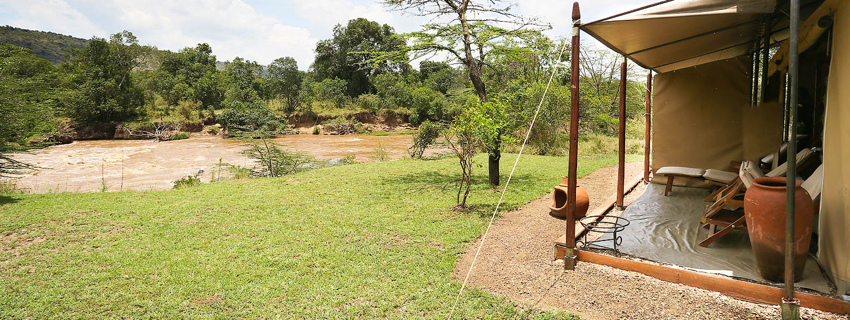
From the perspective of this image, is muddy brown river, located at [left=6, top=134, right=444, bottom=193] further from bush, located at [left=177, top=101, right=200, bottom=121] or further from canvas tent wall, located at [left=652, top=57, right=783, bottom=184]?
canvas tent wall, located at [left=652, top=57, right=783, bottom=184]

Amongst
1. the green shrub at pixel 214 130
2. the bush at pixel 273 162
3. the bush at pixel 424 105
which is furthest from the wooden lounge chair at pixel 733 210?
the green shrub at pixel 214 130

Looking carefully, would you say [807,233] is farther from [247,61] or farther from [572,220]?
[247,61]

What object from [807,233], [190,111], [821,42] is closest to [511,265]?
[807,233]

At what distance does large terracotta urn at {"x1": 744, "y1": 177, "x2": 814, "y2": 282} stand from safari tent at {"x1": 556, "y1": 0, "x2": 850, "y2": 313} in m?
0.15

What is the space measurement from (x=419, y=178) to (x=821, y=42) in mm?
7096

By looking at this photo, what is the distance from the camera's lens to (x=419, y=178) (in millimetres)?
9727

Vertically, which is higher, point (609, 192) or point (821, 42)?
point (821, 42)

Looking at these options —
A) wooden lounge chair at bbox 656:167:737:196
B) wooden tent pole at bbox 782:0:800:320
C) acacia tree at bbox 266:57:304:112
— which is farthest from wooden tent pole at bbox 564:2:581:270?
acacia tree at bbox 266:57:304:112

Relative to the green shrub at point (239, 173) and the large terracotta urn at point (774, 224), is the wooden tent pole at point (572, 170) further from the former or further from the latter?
the green shrub at point (239, 173)

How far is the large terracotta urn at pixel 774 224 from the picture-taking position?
2631mm

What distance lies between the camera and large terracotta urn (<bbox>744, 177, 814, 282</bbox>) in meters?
2.63

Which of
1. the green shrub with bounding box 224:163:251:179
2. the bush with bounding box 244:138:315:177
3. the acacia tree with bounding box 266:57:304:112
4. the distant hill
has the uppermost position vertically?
the distant hill

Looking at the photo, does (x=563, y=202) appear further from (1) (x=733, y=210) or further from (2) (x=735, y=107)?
(2) (x=735, y=107)

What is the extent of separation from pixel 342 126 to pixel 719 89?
28198 millimetres
